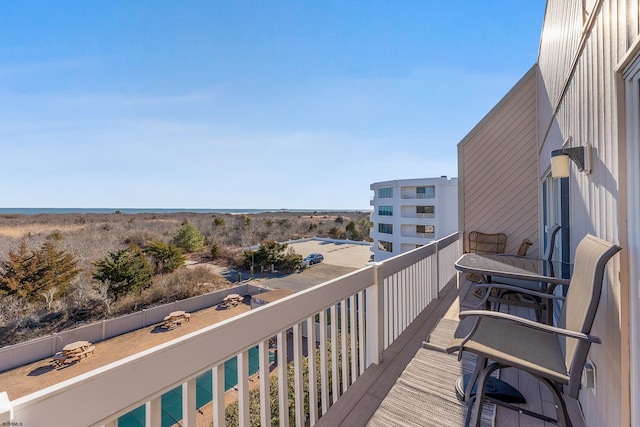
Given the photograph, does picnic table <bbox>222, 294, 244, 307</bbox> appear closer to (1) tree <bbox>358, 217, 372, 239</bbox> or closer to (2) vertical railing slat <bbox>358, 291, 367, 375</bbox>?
(2) vertical railing slat <bbox>358, 291, 367, 375</bbox>

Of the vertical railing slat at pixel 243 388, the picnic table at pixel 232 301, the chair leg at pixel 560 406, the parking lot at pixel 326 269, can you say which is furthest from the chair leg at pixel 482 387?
the parking lot at pixel 326 269

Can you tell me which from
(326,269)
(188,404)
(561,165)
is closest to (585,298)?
(561,165)

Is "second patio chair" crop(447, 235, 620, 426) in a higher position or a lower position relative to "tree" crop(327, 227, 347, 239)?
higher

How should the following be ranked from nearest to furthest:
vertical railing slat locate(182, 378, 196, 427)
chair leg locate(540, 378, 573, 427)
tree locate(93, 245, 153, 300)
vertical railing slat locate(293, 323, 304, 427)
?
vertical railing slat locate(182, 378, 196, 427), chair leg locate(540, 378, 573, 427), vertical railing slat locate(293, 323, 304, 427), tree locate(93, 245, 153, 300)

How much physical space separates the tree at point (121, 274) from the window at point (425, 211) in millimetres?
17689

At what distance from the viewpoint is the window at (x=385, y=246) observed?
2204 centimetres

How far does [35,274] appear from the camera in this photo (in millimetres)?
11516

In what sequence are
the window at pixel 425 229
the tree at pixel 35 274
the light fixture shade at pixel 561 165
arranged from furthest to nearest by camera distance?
the window at pixel 425 229 < the tree at pixel 35 274 < the light fixture shade at pixel 561 165

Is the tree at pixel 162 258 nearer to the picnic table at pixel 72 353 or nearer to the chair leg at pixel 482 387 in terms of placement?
the picnic table at pixel 72 353

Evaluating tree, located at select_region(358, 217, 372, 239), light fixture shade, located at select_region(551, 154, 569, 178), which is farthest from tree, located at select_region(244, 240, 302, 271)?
tree, located at select_region(358, 217, 372, 239)

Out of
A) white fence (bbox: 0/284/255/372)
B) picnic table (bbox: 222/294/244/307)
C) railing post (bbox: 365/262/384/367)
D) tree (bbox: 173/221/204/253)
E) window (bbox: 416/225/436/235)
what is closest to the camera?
railing post (bbox: 365/262/384/367)

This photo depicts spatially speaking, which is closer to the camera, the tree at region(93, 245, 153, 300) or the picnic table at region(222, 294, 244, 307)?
the picnic table at region(222, 294, 244, 307)

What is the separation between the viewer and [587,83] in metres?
1.67

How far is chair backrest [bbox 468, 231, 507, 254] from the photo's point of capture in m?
4.91
